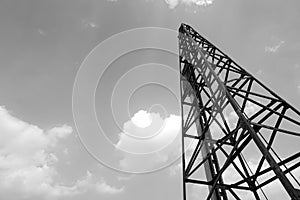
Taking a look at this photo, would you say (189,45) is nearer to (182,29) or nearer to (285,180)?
(182,29)

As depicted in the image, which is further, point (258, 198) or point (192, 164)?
point (192, 164)

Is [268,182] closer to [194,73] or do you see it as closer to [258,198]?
[258,198]

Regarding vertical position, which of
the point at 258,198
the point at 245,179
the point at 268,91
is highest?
the point at 268,91

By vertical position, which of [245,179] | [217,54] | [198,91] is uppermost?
[217,54]

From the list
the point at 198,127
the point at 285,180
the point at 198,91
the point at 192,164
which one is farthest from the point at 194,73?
the point at 285,180

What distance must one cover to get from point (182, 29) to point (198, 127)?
6960 millimetres

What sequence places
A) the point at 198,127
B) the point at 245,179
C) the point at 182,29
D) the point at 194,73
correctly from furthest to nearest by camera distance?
the point at 182,29 → the point at 194,73 → the point at 198,127 → the point at 245,179

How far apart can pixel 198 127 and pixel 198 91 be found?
1.99 m

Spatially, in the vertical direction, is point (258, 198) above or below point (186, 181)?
below

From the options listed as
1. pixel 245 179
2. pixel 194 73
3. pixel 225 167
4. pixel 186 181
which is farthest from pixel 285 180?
pixel 194 73

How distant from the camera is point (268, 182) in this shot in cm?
639

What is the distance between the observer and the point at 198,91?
10.9m

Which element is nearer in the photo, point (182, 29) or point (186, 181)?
point (186, 181)

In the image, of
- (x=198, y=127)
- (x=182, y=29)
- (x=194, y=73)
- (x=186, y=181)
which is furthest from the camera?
(x=182, y=29)
